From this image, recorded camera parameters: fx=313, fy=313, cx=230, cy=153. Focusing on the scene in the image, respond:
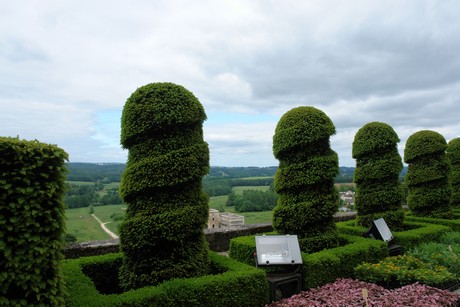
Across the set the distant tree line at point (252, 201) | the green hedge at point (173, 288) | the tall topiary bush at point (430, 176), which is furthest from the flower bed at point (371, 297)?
the tall topiary bush at point (430, 176)

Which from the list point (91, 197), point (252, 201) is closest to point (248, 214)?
point (252, 201)

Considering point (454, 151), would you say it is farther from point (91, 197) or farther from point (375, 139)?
point (91, 197)

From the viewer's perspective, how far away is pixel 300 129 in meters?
7.54

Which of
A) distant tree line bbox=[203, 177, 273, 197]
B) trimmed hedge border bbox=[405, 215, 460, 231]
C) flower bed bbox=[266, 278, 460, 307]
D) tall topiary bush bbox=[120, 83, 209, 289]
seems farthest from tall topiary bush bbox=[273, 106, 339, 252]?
trimmed hedge border bbox=[405, 215, 460, 231]

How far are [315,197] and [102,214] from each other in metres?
6.35

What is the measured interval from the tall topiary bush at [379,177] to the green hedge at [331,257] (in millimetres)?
2659

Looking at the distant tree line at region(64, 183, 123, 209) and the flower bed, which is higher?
the distant tree line at region(64, 183, 123, 209)

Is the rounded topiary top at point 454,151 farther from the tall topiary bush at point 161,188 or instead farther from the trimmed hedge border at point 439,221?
the tall topiary bush at point 161,188

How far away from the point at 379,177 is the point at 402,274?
4.39 metres

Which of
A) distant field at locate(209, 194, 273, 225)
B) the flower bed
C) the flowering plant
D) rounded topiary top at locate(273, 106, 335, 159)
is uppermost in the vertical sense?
rounded topiary top at locate(273, 106, 335, 159)

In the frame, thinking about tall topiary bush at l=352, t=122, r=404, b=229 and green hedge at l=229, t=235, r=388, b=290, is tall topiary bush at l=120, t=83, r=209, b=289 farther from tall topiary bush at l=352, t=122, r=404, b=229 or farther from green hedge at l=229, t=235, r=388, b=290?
tall topiary bush at l=352, t=122, r=404, b=229

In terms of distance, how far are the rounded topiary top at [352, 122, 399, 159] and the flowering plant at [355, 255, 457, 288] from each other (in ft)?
13.8

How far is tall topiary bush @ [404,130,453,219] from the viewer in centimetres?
1256

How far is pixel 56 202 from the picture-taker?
12.3ft
